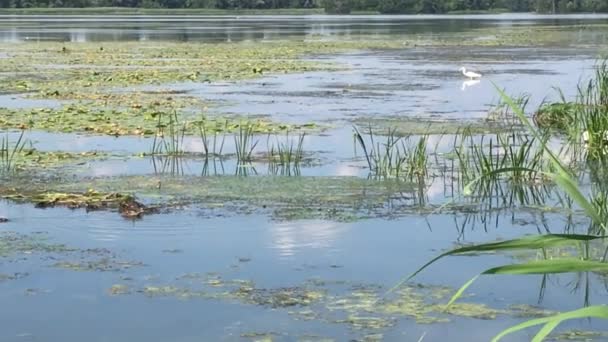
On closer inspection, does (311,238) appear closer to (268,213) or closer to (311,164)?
(268,213)

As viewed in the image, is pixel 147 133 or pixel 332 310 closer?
pixel 332 310

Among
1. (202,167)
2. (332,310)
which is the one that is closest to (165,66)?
(202,167)

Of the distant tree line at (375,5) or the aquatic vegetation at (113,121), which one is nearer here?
the aquatic vegetation at (113,121)

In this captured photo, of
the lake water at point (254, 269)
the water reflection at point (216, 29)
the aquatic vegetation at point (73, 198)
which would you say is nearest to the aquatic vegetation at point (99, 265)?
the lake water at point (254, 269)

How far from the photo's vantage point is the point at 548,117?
9867mm

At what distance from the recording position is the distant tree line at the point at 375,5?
65.6 metres

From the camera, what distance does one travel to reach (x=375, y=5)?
7006 centimetres

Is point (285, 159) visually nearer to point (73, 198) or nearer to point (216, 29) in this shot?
point (73, 198)

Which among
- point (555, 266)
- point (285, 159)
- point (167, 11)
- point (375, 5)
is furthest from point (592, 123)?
point (167, 11)

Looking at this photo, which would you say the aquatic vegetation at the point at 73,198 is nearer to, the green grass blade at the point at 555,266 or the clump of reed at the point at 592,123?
the clump of reed at the point at 592,123

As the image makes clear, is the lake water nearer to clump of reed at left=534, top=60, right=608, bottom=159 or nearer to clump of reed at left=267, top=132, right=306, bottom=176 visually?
clump of reed at left=267, top=132, right=306, bottom=176

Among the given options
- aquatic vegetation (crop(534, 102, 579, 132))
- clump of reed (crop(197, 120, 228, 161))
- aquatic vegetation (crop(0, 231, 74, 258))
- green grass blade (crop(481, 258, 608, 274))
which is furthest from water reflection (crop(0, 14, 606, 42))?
green grass blade (crop(481, 258, 608, 274))

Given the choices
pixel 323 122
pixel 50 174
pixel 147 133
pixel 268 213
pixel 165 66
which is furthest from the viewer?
pixel 165 66

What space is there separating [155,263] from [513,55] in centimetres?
1734
